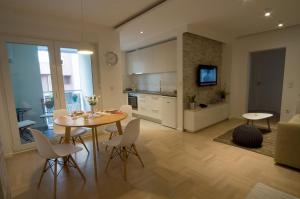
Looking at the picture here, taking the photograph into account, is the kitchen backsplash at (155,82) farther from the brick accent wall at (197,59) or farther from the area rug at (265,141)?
the area rug at (265,141)

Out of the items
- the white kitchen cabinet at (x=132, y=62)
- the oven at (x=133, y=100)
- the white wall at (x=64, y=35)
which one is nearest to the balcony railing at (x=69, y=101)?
the white wall at (x=64, y=35)

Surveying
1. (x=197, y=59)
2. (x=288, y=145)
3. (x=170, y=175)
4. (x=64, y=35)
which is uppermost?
(x=64, y=35)

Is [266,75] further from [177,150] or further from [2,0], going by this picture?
[2,0]

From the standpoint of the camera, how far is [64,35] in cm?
334

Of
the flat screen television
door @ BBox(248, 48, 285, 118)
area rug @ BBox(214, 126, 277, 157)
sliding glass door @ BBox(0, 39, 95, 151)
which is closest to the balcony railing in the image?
sliding glass door @ BBox(0, 39, 95, 151)

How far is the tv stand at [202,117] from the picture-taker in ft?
12.8

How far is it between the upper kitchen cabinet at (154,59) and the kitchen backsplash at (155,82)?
42 cm

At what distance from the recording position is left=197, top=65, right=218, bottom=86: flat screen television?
4.26 meters

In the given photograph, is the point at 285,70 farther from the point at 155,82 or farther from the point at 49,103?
the point at 49,103

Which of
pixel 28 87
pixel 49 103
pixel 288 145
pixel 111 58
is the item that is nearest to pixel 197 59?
pixel 111 58

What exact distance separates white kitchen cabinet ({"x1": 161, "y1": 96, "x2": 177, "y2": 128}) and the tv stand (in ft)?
1.06

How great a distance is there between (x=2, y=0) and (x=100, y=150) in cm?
293

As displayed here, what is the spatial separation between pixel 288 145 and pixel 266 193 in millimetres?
892

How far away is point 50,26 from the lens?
3.18 metres
